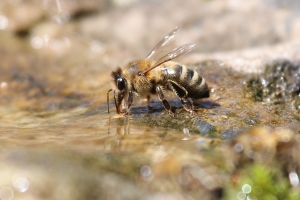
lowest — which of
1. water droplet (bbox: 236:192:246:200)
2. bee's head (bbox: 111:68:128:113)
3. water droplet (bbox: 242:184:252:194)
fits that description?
water droplet (bbox: 236:192:246:200)

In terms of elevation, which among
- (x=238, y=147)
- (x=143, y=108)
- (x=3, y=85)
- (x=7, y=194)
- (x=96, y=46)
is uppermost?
(x=96, y=46)

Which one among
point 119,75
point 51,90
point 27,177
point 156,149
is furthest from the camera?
point 51,90

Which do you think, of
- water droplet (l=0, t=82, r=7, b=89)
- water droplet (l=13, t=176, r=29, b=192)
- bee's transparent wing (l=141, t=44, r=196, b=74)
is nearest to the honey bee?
bee's transparent wing (l=141, t=44, r=196, b=74)

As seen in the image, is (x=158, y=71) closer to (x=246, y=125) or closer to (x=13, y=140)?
(x=246, y=125)

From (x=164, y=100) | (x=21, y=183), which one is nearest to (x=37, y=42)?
(x=164, y=100)

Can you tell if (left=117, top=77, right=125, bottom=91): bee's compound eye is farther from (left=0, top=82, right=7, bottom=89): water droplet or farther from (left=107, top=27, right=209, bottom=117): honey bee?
(left=0, top=82, right=7, bottom=89): water droplet

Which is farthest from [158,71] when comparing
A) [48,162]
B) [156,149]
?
[48,162]

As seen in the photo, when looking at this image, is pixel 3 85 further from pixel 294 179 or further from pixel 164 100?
pixel 294 179

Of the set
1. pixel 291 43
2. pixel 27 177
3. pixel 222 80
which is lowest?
pixel 27 177
